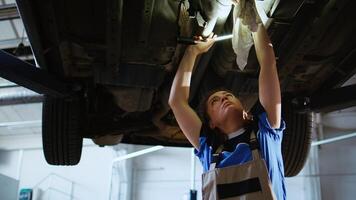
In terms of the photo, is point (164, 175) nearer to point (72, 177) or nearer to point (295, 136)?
point (72, 177)

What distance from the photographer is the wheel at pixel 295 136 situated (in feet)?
10.0

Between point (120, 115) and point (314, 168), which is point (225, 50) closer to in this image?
point (120, 115)

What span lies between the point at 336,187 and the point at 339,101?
7.23m

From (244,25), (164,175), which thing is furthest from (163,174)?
(244,25)

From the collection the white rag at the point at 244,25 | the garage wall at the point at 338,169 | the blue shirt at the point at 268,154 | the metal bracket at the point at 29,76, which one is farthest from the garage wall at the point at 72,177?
the blue shirt at the point at 268,154

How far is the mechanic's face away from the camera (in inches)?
67.5

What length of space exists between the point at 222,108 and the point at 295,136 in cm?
155

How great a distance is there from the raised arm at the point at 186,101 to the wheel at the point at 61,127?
3.77 ft

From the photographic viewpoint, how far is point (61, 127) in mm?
3072

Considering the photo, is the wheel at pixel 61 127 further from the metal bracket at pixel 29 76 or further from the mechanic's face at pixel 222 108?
the mechanic's face at pixel 222 108

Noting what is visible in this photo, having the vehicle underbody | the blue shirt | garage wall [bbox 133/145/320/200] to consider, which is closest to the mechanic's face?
the blue shirt

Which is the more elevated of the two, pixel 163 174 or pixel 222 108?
pixel 163 174

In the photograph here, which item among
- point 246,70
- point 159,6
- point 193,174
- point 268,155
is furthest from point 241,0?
point 193,174

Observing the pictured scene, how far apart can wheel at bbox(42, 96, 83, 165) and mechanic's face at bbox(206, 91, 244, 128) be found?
4.62 ft
